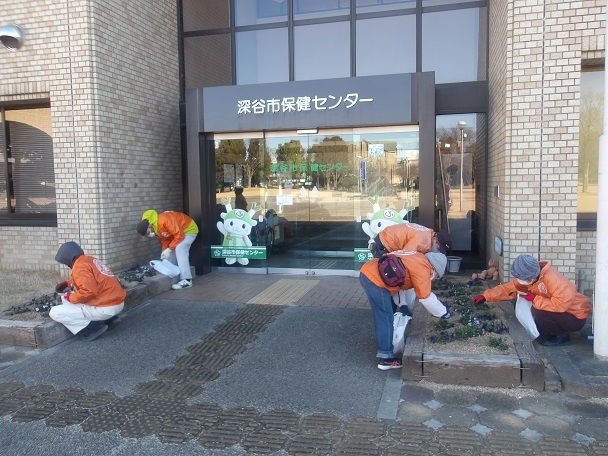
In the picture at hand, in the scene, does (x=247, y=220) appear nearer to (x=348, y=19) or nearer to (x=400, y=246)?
(x=348, y=19)

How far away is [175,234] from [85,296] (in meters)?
2.72

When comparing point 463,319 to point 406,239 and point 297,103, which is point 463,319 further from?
point 297,103

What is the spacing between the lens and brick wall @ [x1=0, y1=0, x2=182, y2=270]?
7953mm

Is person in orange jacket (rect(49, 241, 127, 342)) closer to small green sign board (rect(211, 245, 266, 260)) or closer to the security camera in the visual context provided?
small green sign board (rect(211, 245, 266, 260))

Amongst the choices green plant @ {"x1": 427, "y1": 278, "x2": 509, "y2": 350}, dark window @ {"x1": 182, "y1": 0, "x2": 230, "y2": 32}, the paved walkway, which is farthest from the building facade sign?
the paved walkway

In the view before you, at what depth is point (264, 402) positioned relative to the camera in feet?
14.2

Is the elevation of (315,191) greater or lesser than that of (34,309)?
greater

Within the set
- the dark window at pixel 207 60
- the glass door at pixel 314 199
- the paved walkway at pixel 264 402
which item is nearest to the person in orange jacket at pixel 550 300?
the paved walkway at pixel 264 402

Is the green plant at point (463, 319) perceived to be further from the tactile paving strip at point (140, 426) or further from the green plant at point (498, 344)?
the tactile paving strip at point (140, 426)

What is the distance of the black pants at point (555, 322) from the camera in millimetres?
5043

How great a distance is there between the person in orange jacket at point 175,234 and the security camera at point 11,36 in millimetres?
3262

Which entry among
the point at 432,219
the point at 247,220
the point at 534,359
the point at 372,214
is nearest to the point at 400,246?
the point at 534,359

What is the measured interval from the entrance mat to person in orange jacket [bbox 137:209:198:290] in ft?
4.48

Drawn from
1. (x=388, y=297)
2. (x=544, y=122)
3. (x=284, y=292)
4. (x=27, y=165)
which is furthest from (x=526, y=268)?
(x=27, y=165)
